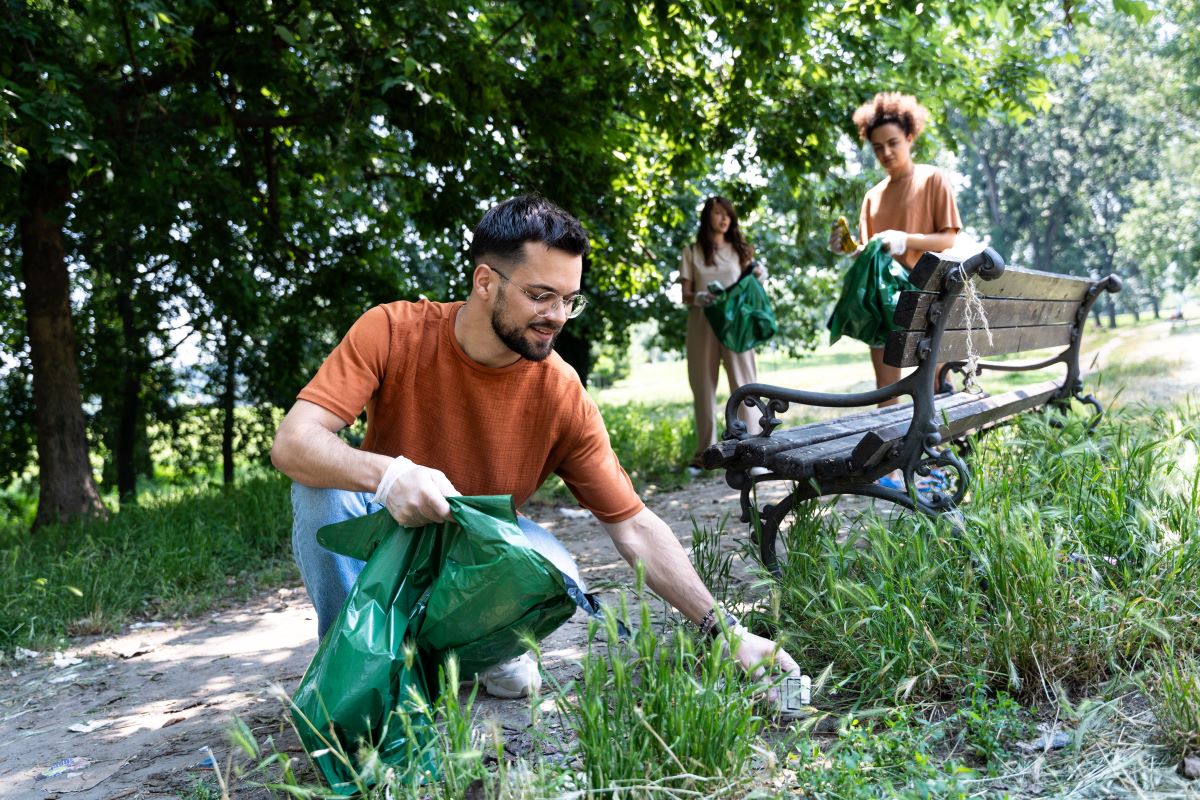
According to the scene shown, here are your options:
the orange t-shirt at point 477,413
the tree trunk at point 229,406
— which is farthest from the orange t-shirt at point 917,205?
the tree trunk at point 229,406

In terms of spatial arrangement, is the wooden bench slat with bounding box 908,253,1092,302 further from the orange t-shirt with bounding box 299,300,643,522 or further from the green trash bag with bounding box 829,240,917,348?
the orange t-shirt with bounding box 299,300,643,522

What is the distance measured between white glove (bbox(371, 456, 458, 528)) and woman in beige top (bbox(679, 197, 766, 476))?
5.00 metres

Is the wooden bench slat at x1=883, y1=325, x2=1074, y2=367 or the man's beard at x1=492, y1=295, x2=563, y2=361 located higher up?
the man's beard at x1=492, y1=295, x2=563, y2=361

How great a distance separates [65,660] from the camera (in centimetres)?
450

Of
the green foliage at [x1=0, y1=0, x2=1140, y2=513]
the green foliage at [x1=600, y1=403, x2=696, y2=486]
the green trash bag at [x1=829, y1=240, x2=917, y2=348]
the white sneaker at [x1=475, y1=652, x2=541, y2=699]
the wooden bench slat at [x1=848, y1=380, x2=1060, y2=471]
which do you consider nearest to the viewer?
the white sneaker at [x1=475, y1=652, x2=541, y2=699]

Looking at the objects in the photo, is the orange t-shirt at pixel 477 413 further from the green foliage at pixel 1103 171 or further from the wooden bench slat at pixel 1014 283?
the green foliage at pixel 1103 171

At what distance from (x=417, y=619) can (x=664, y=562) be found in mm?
733

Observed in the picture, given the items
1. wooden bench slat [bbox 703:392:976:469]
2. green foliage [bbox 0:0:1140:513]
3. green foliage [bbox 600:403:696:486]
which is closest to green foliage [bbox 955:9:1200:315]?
green foliage [bbox 0:0:1140:513]

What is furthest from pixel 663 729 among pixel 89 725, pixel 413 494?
pixel 89 725

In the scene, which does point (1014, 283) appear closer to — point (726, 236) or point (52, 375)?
point (726, 236)

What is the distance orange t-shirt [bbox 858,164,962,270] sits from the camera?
516cm

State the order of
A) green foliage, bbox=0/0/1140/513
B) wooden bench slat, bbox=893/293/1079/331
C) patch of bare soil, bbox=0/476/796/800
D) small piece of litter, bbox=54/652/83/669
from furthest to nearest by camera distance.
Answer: green foliage, bbox=0/0/1140/513 → small piece of litter, bbox=54/652/83/669 → wooden bench slat, bbox=893/293/1079/331 → patch of bare soil, bbox=0/476/796/800

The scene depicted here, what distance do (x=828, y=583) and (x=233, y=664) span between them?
254 cm

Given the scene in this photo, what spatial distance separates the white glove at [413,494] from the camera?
2.36 m
